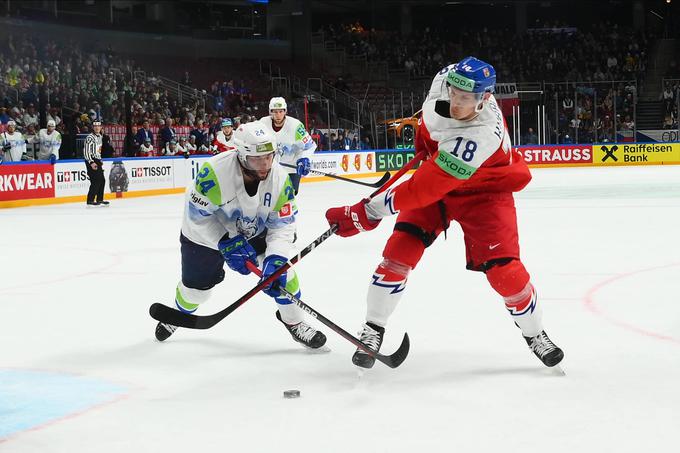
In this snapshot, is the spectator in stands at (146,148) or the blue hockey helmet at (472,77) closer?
the blue hockey helmet at (472,77)

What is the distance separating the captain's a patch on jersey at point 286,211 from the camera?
3.99m

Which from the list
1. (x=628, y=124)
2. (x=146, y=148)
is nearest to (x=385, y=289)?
(x=146, y=148)

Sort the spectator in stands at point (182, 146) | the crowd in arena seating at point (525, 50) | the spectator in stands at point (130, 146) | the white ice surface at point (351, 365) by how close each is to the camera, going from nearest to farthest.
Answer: the white ice surface at point (351, 365), the spectator in stands at point (130, 146), the spectator in stands at point (182, 146), the crowd in arena seating at point (525, 50)

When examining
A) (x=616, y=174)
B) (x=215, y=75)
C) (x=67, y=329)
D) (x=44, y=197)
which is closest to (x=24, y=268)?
(x=67, y=329)

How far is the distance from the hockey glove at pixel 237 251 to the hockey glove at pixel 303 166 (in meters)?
4.71

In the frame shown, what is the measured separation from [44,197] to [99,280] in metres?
8.38

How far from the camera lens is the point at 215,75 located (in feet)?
87.0

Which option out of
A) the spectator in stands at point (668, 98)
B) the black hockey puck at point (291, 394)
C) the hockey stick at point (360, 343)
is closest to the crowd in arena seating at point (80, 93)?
the spectator in stands at point (668, 98)

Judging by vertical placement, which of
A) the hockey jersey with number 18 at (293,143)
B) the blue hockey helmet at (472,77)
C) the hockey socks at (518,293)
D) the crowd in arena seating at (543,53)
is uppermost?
the crowd in arena seating at (543,53)

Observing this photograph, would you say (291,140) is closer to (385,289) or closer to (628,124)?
(385,289)

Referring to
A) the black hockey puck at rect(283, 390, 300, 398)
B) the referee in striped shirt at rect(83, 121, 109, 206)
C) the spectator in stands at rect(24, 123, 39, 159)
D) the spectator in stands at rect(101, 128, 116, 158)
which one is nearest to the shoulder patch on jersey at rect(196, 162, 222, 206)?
the black hockey puck at rect(283, 390, 300, 398)

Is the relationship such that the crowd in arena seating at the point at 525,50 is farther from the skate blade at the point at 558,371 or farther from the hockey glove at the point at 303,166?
the skate blade at the point at 558,371

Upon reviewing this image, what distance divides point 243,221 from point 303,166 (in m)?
4.78

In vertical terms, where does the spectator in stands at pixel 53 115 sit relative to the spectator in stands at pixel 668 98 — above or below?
below
